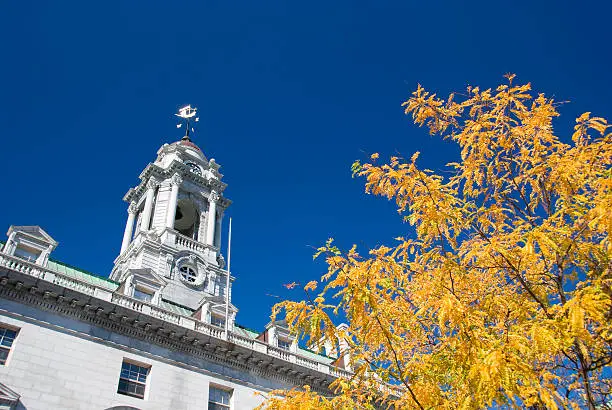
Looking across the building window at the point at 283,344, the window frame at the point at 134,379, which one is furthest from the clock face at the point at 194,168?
the window frame at the point at 134,379

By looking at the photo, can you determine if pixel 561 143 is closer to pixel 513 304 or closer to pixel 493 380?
pixel 513 304

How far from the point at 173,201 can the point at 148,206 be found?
8.27 feet

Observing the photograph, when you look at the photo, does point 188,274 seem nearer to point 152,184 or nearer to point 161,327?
point 152,184

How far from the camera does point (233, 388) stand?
Answer: 26188 mm

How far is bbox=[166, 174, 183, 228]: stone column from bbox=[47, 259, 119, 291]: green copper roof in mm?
10227

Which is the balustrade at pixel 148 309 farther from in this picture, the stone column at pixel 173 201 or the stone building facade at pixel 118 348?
the stone column at pixel 173 201

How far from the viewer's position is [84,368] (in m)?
22.0

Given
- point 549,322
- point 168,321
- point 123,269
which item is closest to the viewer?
point 549,322

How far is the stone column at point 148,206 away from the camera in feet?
140

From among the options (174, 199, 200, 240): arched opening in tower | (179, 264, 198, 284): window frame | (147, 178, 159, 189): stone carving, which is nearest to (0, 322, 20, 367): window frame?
(179, 264, 198, 284): window frame

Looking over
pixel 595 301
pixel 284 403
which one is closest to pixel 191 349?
pixel 284 403

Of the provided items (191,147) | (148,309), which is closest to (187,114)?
(191,147)

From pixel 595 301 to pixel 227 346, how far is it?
73.5 feet

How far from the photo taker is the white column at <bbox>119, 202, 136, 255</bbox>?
44.5 metres
